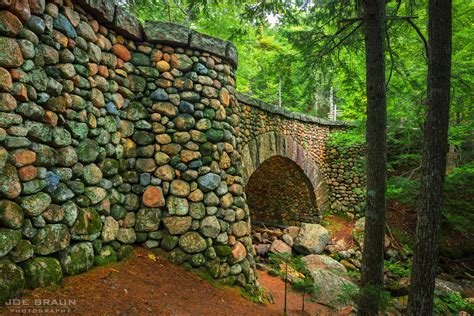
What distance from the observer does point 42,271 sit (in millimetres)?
1980

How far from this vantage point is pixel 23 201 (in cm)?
197

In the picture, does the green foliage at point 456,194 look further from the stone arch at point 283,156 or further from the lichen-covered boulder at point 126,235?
the lichen-covered boulder at point 126,235

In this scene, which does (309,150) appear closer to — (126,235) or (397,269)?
(397,269)

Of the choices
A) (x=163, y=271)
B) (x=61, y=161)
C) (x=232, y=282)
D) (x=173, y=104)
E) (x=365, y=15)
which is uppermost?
(x=365, y=15)

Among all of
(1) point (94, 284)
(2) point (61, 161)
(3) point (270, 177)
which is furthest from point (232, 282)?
(3) point (270, 177)

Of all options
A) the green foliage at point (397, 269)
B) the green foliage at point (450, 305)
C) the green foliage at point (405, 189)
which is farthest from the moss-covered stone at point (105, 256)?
the green foliage at point (405, 189)

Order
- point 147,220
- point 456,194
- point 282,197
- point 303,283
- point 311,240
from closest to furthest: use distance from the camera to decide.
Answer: point 147,220 < point 303,283 < point 456,194 < point 311,240 < point 282,197

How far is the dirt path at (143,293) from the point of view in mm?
1963

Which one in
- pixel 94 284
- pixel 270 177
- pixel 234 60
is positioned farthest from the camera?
pixel 270 177

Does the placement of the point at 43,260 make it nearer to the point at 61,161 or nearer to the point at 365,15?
the point at 61,161

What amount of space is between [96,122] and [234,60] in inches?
88.2

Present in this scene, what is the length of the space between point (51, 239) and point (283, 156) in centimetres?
624

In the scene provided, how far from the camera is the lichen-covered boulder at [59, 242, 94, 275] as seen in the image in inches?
86.3

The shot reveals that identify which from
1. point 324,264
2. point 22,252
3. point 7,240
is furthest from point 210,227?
point 324,264
